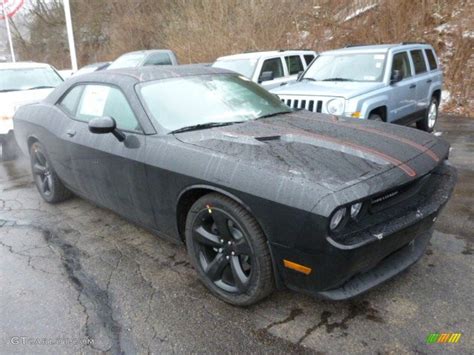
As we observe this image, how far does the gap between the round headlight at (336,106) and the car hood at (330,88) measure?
0.29 ft

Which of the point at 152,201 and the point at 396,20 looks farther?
the point at 396,20

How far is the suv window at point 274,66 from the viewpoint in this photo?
8.76 m

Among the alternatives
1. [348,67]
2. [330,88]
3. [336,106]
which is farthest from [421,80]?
[336,106]

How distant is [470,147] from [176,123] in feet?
18.0

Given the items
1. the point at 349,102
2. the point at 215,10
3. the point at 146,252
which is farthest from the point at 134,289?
the point at 215,10

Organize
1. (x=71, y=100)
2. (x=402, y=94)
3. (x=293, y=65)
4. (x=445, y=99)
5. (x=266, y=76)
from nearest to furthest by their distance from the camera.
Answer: (x=71, y=100)
(x=402, y=94)
(x=266, y=76)
(x=293, y=65)
(x=445, y=99)

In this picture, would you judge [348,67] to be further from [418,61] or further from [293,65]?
[293,65]

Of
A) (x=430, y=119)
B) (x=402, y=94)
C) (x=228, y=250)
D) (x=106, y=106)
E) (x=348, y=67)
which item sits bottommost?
(x=430, y=119)

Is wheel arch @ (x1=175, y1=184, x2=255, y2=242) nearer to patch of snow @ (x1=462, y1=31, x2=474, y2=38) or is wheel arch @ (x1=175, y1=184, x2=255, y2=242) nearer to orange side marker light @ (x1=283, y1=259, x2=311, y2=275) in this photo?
orange side marker light @ (x1=283, y1=259, x2=311, y2=275)

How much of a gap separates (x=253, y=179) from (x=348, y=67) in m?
5.16

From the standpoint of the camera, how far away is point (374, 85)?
6.31 m

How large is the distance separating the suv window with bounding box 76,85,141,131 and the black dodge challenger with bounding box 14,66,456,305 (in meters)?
0.02

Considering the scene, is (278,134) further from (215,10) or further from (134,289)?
(215,10)

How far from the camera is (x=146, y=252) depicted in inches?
145
